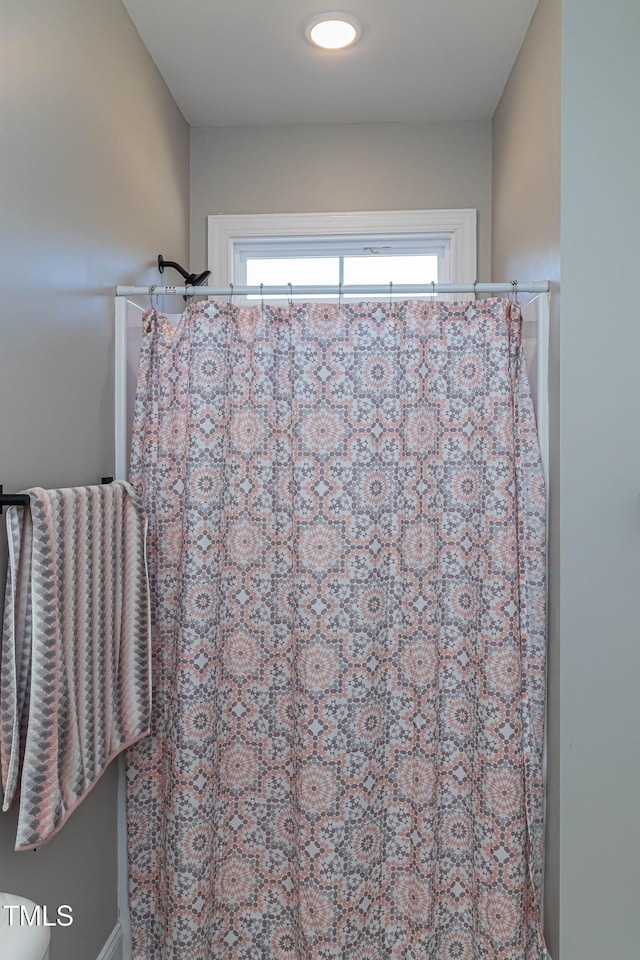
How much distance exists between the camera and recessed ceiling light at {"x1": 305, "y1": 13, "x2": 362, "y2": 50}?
1850mm

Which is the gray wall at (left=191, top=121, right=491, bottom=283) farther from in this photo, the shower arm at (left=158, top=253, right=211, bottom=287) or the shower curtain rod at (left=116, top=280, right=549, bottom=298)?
the shower curtain rod at (left=116, top=280, right=549, bottom=298)

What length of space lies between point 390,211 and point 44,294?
152 cm

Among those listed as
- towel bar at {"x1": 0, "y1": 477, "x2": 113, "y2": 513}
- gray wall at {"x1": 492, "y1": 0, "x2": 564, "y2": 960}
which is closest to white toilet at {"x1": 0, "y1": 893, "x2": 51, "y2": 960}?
towel bar at {"x1": 0, "y1": 477, "x2": 113, "y2": 513}

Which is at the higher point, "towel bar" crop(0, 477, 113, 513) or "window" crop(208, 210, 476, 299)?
"window" crop(208, 210, 476, 299)

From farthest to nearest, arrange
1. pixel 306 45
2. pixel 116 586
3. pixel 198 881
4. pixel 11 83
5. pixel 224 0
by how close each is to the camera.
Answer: pixel 306 45 < pixel 224 0 < pixel 198 881 < pixel 116 586 < pixel 11 83

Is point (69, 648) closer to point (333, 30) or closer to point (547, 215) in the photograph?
point (547, 215)

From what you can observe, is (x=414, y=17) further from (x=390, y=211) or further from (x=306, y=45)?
(x=390, y=211)

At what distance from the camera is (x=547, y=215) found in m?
1.66

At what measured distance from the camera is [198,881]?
1662 millimetres

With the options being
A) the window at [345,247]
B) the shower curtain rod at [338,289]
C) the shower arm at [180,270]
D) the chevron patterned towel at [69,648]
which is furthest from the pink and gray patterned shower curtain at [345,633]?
the window at [345,247]

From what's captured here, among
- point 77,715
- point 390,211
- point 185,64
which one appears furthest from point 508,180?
point 77,715

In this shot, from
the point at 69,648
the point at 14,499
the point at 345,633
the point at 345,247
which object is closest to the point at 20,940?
the point at 69,648

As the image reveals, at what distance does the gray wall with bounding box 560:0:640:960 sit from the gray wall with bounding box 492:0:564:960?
3cm

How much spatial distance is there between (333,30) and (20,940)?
7.27ft
